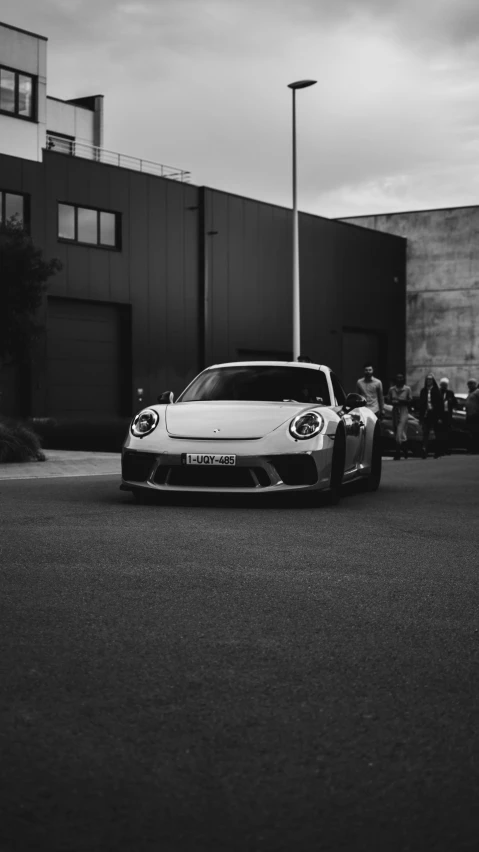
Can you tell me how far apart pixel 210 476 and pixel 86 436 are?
13374 mm

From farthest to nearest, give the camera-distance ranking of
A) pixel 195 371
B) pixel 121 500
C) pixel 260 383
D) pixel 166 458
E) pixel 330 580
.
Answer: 1. pixel 195 371
2. pixel 260 383
3. pixel 121 500
4. pixel 166 458
5. pixel 330 580

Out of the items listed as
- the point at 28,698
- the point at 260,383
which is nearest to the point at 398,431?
the point at 260,383

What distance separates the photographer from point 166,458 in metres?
9.47

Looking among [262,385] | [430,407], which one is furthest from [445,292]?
[262,385]

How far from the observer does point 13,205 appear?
32.4 meters

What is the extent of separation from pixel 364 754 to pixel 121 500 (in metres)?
7.34

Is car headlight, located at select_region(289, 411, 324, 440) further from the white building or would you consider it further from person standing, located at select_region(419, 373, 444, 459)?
the white building

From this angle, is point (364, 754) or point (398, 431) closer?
point (364, 754)

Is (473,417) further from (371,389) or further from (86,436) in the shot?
(86,436)

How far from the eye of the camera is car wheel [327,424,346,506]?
988 cm

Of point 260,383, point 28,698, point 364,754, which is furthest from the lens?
point 260,383

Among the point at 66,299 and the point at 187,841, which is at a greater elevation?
the point at 66,299

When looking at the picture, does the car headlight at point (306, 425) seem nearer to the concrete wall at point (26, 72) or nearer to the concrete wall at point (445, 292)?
the concrete wall at point (26, 72)

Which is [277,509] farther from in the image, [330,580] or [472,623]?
[472,623]
